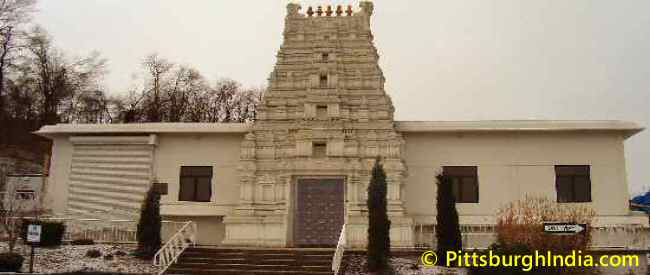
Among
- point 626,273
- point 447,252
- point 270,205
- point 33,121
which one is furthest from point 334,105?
point 33,121

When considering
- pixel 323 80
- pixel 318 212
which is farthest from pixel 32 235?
pixel 323 80

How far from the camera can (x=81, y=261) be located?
18.1m

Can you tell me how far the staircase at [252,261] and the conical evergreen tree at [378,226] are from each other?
1.36m

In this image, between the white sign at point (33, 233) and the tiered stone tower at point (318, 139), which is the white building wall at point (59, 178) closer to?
the white sign at point (33, 233)

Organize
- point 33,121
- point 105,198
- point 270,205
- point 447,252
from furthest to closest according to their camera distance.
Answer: point 33,121 → point 105,198 → point 270,205 → point 447,252

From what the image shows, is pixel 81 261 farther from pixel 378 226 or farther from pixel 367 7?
pixel 367 7

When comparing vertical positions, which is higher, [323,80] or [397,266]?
[323,80]

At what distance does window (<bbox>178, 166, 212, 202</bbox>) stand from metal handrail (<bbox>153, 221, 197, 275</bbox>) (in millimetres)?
2758

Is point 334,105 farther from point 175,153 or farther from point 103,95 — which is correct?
point 103,95

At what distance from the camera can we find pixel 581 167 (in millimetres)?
22234

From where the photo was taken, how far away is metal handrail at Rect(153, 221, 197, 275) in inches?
698

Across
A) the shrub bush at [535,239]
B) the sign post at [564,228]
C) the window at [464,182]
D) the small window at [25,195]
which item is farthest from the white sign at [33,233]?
the sign post at [564,228]

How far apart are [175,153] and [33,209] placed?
19.8 feet

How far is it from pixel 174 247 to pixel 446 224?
8430 mm
